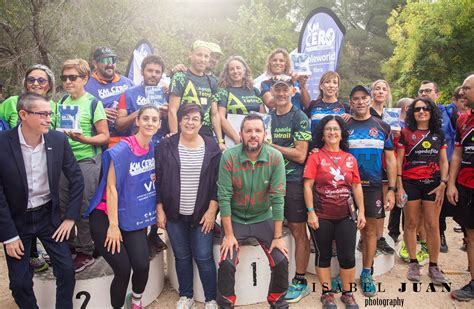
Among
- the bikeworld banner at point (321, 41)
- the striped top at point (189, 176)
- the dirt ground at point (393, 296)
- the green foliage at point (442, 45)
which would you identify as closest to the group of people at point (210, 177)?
the striped top at point (189, 176)

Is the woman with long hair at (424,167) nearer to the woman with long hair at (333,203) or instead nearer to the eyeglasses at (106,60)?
the woman with long hair at (333,203)

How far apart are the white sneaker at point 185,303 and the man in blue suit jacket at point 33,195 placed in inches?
42.9

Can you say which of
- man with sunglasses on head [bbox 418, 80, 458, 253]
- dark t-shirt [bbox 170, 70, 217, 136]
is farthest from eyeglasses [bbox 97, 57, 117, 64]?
man with sunglasses on head [bbox 418, 80, 458, 253]

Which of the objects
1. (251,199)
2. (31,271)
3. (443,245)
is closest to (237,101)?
(251,199)

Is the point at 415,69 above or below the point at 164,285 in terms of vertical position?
above

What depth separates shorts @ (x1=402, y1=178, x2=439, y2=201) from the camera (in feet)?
14.8

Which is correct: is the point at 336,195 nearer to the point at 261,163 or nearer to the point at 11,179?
the point at 261,163

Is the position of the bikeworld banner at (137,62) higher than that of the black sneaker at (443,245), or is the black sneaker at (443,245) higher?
the bikeworld banner at (137,62)

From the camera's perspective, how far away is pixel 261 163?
3713mm

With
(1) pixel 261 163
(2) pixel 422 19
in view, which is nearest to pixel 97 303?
(1) pixel 261 163

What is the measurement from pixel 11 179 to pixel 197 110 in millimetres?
1803

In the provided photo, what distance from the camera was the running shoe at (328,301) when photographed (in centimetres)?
400

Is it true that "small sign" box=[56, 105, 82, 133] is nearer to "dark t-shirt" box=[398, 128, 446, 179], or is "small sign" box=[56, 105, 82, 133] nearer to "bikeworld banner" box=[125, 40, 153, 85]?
"dark t-shirt" box=[398, 128, 446, 179]

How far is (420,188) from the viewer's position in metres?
4.53
